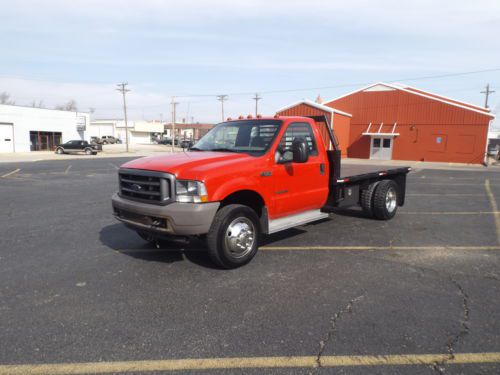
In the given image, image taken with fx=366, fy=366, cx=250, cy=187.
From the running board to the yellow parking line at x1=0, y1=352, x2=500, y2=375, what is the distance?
2.51 metres

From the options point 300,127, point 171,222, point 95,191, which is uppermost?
point 300,127

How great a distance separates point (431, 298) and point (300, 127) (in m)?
3.20

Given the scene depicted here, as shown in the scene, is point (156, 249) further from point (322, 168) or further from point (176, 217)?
point (322, 168)

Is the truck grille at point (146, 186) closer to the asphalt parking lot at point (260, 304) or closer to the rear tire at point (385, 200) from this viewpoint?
the asphalt parking lot at point (260, 304)

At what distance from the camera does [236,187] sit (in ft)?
15.8

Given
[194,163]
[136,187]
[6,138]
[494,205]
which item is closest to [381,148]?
[494,205]

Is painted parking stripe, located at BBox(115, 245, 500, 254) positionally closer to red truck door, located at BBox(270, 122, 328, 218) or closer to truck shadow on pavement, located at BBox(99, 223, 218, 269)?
truck shadow on pavement, located at BBox(99, 223, 218, 269)

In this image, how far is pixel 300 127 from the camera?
6.05 m

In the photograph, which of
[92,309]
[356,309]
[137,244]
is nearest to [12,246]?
[137,244]

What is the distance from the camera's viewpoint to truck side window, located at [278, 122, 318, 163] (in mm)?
5535

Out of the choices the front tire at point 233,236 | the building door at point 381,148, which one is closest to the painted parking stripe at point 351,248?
the front tire at point 233,236

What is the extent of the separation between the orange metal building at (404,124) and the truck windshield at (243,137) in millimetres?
25870

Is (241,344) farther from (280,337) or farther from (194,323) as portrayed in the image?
(194,323)

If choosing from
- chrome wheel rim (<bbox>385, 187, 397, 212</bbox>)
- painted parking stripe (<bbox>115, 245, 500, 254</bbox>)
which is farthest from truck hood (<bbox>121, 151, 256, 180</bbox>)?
chrome wheel rim (<bbox>385, 187, 397, 212</bbox>)
